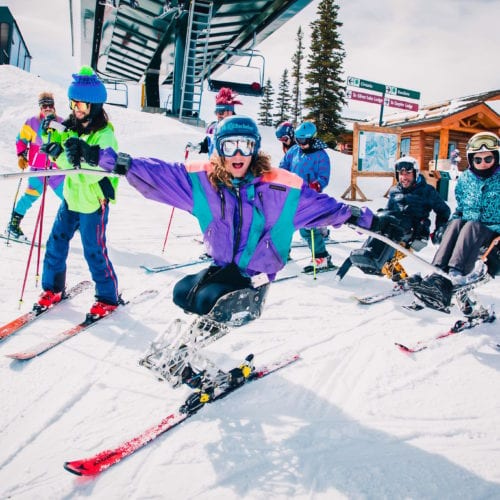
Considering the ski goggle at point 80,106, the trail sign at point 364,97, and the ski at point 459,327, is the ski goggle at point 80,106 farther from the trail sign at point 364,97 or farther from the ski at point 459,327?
the trail sign at point 364,97

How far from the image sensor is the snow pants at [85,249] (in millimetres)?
3559

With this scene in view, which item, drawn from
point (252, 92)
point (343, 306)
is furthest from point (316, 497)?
point (252, 92)

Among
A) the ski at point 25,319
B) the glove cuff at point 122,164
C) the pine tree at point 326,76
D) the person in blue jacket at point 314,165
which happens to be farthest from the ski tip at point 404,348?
the pine tree at point 326,76

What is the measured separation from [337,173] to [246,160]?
1320 cm

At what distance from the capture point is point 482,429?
2.39 meters

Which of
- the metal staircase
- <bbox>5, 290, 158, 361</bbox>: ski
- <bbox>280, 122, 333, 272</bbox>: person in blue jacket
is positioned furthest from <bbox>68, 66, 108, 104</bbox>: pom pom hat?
the metal staircase

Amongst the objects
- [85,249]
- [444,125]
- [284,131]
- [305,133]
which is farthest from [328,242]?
[444,125]

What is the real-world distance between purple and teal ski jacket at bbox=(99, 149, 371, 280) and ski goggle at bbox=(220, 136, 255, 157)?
14 cm

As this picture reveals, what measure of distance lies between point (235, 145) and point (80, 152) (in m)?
0.86

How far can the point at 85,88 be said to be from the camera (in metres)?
3.25

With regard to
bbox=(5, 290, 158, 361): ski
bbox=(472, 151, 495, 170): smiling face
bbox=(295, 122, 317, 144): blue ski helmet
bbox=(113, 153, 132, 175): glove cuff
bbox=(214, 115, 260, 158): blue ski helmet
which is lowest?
bbox=(5, 290, 158, 361): ski

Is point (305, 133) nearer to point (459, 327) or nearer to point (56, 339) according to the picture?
point (459, 327)

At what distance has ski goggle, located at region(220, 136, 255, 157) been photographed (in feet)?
7.69

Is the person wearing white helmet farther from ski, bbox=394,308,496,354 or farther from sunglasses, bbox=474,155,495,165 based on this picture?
ski, bbox=394,308,496,354
